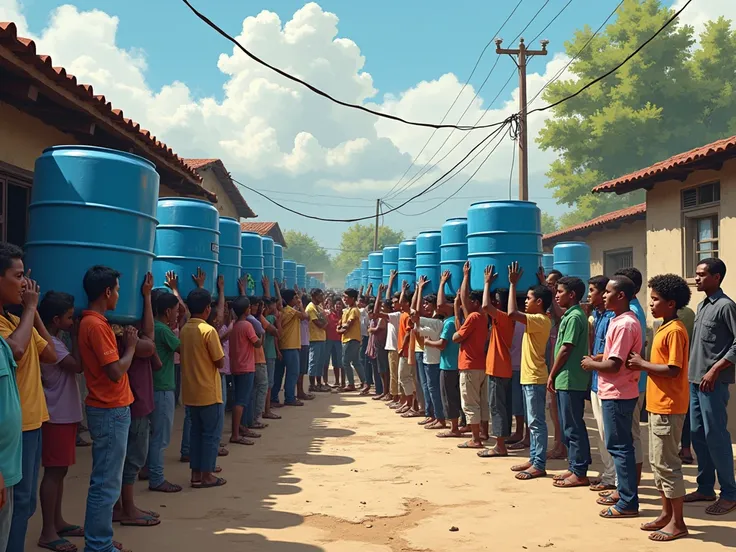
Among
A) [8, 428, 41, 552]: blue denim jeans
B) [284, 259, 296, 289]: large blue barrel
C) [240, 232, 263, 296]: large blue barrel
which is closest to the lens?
[8, 428, 41, 552]: blue denim jeans

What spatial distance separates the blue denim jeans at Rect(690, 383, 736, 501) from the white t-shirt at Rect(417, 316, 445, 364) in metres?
3.45

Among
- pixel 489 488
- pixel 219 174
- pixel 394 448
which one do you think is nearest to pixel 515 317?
pixel 489 488

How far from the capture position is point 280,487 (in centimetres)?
562

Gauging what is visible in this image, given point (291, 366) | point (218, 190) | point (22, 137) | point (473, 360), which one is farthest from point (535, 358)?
point (218, 190)

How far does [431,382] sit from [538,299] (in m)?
2.72

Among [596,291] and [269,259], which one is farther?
[269,259]

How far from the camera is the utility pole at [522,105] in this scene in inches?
571

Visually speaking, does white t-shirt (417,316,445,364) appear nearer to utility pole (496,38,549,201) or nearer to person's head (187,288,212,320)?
person's head (187,288,212,320)

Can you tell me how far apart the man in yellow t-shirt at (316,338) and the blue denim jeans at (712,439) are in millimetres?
7337

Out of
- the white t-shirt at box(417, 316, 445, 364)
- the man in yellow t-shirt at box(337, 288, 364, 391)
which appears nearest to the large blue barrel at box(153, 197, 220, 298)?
the white t-shirt at box(417, 316, 445, 364)

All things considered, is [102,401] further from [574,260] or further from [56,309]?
[574,260]

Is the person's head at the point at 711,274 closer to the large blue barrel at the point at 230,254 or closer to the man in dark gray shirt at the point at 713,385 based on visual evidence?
the man in dark gray shirt at the point at 713,385

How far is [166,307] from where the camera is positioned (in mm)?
5242

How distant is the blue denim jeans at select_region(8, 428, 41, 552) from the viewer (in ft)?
10.7
